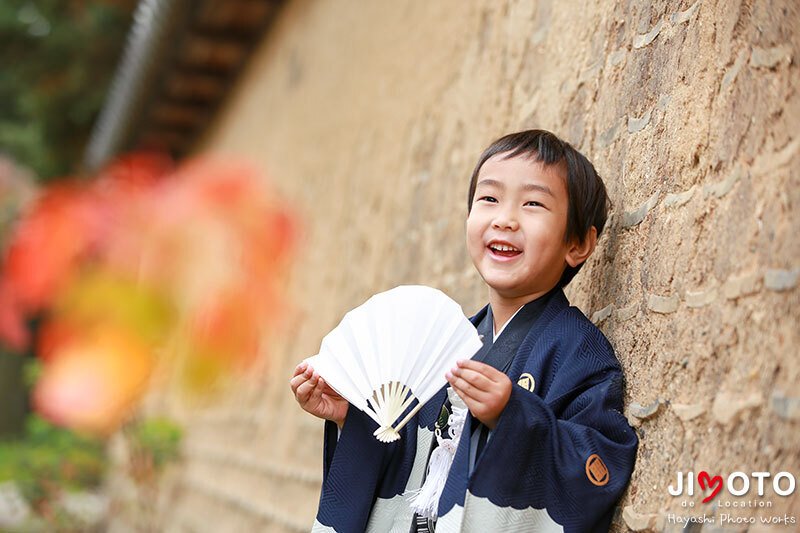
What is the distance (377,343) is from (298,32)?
489 cm

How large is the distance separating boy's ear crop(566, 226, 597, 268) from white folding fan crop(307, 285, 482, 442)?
34cm

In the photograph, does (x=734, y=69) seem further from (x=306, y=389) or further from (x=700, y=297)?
(x=306, y=389)

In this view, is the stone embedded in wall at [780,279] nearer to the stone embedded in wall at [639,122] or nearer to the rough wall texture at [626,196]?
the rough wall texture at [626,196]

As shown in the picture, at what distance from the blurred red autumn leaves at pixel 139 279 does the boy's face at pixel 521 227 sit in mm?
3938

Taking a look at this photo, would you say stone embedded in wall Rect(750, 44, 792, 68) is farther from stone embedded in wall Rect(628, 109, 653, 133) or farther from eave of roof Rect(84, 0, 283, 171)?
eave of roof Rect(84, 0, 283, 171)

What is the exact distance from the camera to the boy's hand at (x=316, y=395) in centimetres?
217

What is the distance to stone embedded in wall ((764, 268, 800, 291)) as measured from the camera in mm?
1563

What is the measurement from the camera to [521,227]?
2.13m

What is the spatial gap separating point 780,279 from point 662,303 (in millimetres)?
405

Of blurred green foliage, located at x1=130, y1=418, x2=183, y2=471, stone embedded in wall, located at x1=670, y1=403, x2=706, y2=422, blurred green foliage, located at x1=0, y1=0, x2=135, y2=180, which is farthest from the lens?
blurred green foliage, located at x1=0, y1=0, x2=135, y2=180

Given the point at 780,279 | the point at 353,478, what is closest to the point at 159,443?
the point at 353,478

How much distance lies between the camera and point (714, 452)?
1706 millimetres

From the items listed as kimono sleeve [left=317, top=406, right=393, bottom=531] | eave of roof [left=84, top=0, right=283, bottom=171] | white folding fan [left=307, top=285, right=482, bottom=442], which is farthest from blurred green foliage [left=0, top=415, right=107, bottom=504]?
white folding fan [left=307, top=285, right=482, bottom=442]

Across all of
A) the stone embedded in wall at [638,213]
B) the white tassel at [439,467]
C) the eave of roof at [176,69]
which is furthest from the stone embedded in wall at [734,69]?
the eave of roof at [176,69]
